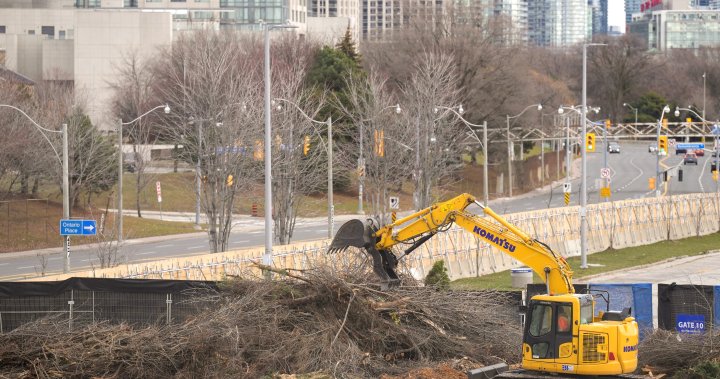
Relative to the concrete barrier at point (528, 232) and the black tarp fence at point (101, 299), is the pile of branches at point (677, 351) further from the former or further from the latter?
the black tarp fence at point (101, 299)

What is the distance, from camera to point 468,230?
2481 centimetres

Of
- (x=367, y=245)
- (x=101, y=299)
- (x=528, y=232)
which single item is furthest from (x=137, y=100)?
(x=367, y=245)

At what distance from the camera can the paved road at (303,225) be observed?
50062 mm

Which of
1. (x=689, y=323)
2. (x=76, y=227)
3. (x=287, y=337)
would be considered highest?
(x=76, y=227)

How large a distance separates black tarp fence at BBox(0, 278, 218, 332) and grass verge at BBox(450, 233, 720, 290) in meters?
14.4

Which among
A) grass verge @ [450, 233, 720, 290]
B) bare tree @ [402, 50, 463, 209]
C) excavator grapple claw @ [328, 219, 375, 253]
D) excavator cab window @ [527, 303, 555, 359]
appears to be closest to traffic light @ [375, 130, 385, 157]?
bare tree @ [402, 50, 463, 209]

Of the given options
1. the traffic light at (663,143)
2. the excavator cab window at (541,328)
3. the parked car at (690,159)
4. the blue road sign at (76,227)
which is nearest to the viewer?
the excavator cab window at (541,328)

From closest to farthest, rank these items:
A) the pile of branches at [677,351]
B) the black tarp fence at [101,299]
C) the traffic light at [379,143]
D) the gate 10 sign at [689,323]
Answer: the pile of branches at [677,351]
the black tarp fence at [101,299]
the gate 10 sign at [689,323]
the traffic light at [379,143]

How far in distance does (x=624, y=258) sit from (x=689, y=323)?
79.6 ft

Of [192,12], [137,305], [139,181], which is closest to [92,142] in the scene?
[139,181]

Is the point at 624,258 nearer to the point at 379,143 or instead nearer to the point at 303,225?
the point at 379,143

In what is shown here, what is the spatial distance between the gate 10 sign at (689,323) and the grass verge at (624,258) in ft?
39.8

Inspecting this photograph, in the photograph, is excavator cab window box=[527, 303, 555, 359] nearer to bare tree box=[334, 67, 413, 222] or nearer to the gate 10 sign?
the gate 10 sign

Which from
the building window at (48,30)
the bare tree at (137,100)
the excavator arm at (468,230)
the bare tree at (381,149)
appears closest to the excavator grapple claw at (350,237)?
the excavator arm at (468,230)
